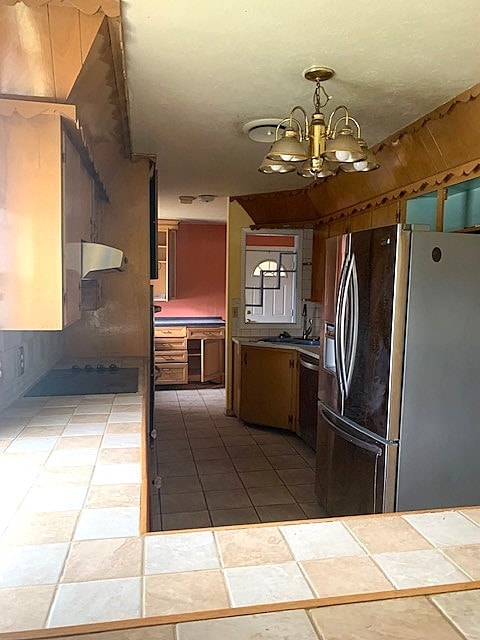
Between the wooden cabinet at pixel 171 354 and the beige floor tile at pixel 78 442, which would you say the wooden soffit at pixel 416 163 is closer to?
the beige floor tile at pixel 78 442

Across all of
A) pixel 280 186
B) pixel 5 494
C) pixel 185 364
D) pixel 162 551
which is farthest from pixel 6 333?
pixel 185 364

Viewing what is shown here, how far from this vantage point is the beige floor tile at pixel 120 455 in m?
1.37

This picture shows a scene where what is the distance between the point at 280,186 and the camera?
14.3ft

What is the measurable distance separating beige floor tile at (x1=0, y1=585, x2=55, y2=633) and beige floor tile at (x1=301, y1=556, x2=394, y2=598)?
43 cm

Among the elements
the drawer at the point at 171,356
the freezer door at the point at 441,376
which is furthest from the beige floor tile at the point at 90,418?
the drawer at the point at 171,356

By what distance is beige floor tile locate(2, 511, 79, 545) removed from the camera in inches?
36.8

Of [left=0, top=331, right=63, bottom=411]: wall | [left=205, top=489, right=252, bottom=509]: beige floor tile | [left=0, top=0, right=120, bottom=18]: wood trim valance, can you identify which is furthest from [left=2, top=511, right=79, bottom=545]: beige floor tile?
[left=205, top=489, right=252, bottom=509]: beige floor tile

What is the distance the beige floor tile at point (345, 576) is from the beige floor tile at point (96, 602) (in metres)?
0.30

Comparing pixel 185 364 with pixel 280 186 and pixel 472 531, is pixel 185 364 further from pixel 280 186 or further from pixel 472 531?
pixel 472 531

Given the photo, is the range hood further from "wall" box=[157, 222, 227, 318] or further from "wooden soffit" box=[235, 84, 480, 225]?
"wall" box=[157, 222, 227, 318]

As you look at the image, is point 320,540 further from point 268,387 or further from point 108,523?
point 268,387

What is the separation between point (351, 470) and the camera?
2.49 m

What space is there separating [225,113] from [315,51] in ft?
2.62

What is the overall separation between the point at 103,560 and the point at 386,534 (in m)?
0.56
